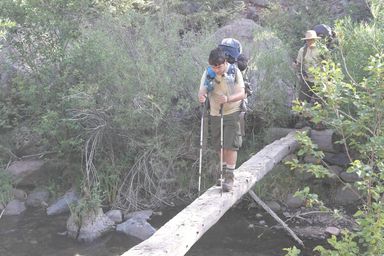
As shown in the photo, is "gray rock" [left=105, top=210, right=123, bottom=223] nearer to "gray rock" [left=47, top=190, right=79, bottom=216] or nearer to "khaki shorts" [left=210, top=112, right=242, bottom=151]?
"gray rock" [left=47, top=190, right=79, bottom=216]

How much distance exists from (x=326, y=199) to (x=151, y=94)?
11.4 ft

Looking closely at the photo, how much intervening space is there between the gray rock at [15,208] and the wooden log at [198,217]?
437 centimetres

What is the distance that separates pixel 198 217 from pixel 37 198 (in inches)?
198

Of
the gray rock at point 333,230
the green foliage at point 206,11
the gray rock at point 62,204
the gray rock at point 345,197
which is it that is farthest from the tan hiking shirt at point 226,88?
the green foliage at point 206,11

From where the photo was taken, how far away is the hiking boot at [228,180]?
5.66 meters

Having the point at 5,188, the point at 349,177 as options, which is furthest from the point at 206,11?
the point at 5,188

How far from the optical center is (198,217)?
199 inches

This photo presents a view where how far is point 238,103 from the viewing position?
5570 mm

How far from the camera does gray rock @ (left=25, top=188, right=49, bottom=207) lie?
907cm

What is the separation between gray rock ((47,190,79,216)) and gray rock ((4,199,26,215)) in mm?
506

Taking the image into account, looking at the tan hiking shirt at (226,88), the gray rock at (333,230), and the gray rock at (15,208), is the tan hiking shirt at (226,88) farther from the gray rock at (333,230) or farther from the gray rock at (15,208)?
the gray rock at (15,208)

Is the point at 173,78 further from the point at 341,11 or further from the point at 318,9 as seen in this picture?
the point at 341,11

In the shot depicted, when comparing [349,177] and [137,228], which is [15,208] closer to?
[137,228]

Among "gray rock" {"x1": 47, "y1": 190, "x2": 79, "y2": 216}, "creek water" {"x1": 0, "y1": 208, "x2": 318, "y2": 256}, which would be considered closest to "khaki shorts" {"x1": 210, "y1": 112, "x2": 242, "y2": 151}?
"creek water" {"x1": 0, "y1": 208, "x2": 318, "y2": 256}
